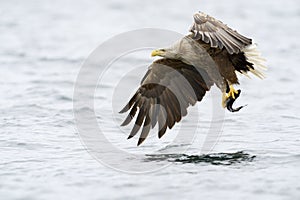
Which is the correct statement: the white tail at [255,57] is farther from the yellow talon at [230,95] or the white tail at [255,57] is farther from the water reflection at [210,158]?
the water reflection at [210,158]

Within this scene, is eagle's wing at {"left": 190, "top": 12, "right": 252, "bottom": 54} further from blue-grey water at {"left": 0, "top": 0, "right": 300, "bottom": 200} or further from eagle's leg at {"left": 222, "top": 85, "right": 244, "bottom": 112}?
blue-grey water at {"left": 0, "top": 0, "right": 300, "bottom": 200}

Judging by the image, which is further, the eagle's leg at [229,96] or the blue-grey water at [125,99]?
the eagle's leg at [229,96]

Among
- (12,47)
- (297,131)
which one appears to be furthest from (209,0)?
(297,131)

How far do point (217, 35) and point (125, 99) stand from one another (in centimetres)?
435

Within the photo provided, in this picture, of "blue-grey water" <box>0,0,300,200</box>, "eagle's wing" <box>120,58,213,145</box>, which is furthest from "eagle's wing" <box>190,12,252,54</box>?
"blue-grey water" <box>0,0,300,200</box>

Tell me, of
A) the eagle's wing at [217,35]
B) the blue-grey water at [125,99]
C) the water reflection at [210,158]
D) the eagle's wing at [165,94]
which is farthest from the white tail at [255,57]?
the water reflection at [210,158]

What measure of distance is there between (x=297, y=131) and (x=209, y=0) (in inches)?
435

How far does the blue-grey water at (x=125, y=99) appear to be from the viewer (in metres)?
7.76

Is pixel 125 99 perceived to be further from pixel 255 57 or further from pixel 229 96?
pixel 255 57

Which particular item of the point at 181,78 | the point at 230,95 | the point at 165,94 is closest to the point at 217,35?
the point at 181,78

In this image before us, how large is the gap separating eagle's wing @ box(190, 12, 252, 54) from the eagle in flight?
1.05 ft

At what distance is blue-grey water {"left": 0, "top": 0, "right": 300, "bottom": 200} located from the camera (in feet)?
25.5

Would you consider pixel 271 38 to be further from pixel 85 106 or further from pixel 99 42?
pixel 85 106

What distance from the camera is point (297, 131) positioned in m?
10.1
